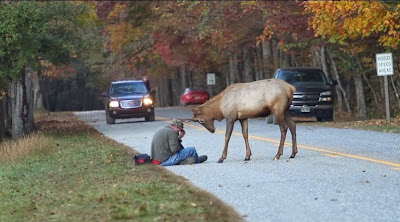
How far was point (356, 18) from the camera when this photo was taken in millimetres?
27672

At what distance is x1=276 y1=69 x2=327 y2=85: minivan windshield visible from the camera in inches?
1303

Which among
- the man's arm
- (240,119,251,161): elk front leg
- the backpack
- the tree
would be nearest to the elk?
(240,119,251,161): elk front leg

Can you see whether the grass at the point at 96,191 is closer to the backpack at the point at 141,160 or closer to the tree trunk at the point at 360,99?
the backpack at the point at 141,160

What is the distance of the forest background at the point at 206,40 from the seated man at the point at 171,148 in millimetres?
11539

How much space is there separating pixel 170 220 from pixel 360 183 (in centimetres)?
371

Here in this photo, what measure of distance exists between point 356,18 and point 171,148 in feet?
41.0

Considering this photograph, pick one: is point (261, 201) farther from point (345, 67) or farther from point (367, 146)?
point (345, 67)

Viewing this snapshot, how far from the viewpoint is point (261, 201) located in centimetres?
1148

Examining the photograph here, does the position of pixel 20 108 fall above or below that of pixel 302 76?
below

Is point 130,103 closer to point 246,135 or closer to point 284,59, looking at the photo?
point 284,59

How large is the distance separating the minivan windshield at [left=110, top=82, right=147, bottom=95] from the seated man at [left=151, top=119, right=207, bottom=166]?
73.4 feet

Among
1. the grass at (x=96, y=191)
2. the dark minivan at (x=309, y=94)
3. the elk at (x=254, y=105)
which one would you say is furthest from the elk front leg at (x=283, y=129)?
the dark minivan at (x=309, y=94)

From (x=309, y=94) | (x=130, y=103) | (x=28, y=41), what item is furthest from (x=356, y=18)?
(x=130, y=103)

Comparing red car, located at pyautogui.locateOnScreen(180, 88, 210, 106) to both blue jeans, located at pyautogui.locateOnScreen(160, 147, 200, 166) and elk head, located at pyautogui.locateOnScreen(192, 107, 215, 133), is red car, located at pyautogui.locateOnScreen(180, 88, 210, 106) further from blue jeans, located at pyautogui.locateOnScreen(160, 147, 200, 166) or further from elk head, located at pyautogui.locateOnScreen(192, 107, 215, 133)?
blue jeans, located at pyautogui.locateOnScreen(160, 147, 200, 166)
